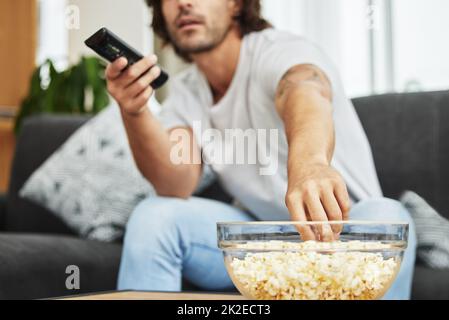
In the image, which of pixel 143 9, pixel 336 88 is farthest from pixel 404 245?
pixel 143 9

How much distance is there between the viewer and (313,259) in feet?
1.36

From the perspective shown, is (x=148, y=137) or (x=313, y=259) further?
(x=148, y=137)

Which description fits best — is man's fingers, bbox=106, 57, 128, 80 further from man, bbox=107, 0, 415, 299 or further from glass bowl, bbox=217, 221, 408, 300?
glass bowl, bbox=217, 221, 408, 300

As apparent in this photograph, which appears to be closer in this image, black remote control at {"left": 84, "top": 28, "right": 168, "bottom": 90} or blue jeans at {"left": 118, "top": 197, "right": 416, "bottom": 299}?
black remote control at {"left": 84, "top": 28, "right": 168, "bottom": 90}

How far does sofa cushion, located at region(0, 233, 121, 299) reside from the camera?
86 centimetres

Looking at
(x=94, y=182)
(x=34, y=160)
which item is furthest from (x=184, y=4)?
(x=34, y=160)

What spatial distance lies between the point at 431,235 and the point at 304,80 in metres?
0.35

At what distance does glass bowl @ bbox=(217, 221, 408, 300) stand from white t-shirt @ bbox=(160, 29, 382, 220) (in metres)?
0.30

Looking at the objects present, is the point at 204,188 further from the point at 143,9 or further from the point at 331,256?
the point at 331,256

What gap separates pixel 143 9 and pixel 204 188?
27 cm

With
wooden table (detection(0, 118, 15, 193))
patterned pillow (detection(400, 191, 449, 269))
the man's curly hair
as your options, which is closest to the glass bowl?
the man's curly hair

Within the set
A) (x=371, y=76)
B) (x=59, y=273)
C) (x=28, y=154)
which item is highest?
(x=371, y=76)

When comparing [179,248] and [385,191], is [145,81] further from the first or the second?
[385,191]

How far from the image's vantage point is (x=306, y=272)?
416mm
